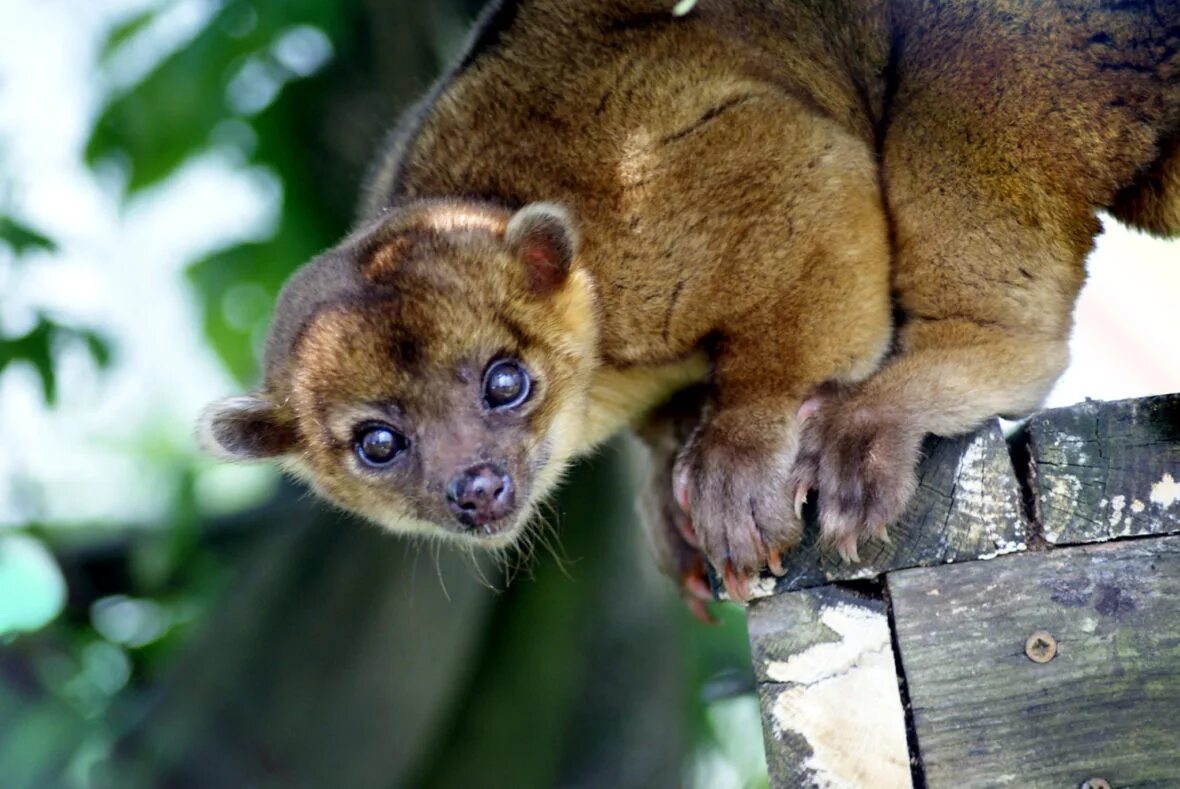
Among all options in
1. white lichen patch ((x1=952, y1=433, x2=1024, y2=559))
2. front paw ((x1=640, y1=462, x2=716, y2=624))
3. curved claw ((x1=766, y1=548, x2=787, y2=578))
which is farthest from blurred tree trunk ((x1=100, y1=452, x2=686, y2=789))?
white lichen patch ((x1=952, y1=433, x2=1024, y2=559))

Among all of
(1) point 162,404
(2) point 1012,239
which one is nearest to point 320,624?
(1) point 162,404

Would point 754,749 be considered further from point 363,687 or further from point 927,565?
point 927,565

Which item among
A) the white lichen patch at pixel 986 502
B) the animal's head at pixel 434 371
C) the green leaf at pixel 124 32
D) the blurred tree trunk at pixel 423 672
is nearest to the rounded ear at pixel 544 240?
the animal's head at pixel 434 371

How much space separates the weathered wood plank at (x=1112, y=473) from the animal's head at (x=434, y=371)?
149 cm

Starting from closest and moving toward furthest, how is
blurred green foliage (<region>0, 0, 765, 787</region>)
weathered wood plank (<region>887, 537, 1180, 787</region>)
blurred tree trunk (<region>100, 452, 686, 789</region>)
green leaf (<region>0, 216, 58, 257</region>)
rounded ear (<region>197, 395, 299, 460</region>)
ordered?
1. weathered wood plank (<region>887, 537, 1180, 787</region>)
2. rounded ear (<region>197, 395, 299, 460</region>)
3. green leaf (<region>0, 216, 58, 257</region>)
4. blurred green foliage (<region>0, 0, 765, 787</region>)
5. blurred tree trunk (<region>100, 452, 686, 789</region>)

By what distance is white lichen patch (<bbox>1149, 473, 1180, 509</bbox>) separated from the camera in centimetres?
277

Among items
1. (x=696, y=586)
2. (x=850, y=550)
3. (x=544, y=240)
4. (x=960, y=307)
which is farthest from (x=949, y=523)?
(x=696, y=586)

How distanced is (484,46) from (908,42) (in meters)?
1.32

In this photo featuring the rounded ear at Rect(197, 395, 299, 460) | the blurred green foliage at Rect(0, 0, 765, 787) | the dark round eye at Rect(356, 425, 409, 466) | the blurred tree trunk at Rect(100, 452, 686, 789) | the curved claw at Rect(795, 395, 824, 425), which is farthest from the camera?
the blurred tree trunk at Rect(100, 452, 686, 789)

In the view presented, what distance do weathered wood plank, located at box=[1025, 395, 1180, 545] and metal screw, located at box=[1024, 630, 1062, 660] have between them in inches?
8.0

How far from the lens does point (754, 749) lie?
5855 mm

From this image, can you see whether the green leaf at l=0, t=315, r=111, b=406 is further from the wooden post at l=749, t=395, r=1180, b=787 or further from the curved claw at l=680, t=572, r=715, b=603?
the wooden post at l=749, t=395, r=1180, b=787

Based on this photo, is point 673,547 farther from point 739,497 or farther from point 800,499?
point 800,499

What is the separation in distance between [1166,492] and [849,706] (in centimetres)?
81
